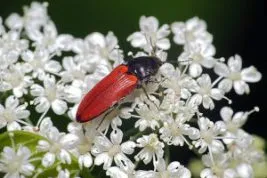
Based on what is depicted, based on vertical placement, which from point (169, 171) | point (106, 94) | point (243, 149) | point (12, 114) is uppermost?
point (12, 114)

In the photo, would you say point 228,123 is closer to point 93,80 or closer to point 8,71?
point 93,80

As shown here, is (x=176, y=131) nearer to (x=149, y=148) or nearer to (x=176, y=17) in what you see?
(x=149, y=148)

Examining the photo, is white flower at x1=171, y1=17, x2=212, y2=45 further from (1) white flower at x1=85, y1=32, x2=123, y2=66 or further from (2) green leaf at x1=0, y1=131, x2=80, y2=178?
(2) green leaf at x1=0, y1=131, x2=80, y2=178

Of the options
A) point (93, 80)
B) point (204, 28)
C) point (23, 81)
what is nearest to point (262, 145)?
point (204, 28)

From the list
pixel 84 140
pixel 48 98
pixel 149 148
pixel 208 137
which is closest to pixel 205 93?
pixel 208 137

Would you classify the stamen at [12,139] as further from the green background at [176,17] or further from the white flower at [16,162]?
the green background at [176,17]

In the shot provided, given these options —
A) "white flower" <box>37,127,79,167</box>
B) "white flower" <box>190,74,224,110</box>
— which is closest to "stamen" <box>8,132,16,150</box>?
"white flower" <box>37,127,79,167</box>

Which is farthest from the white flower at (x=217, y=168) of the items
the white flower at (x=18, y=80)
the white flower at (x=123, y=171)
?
the white flower at (x=18, y=80)
